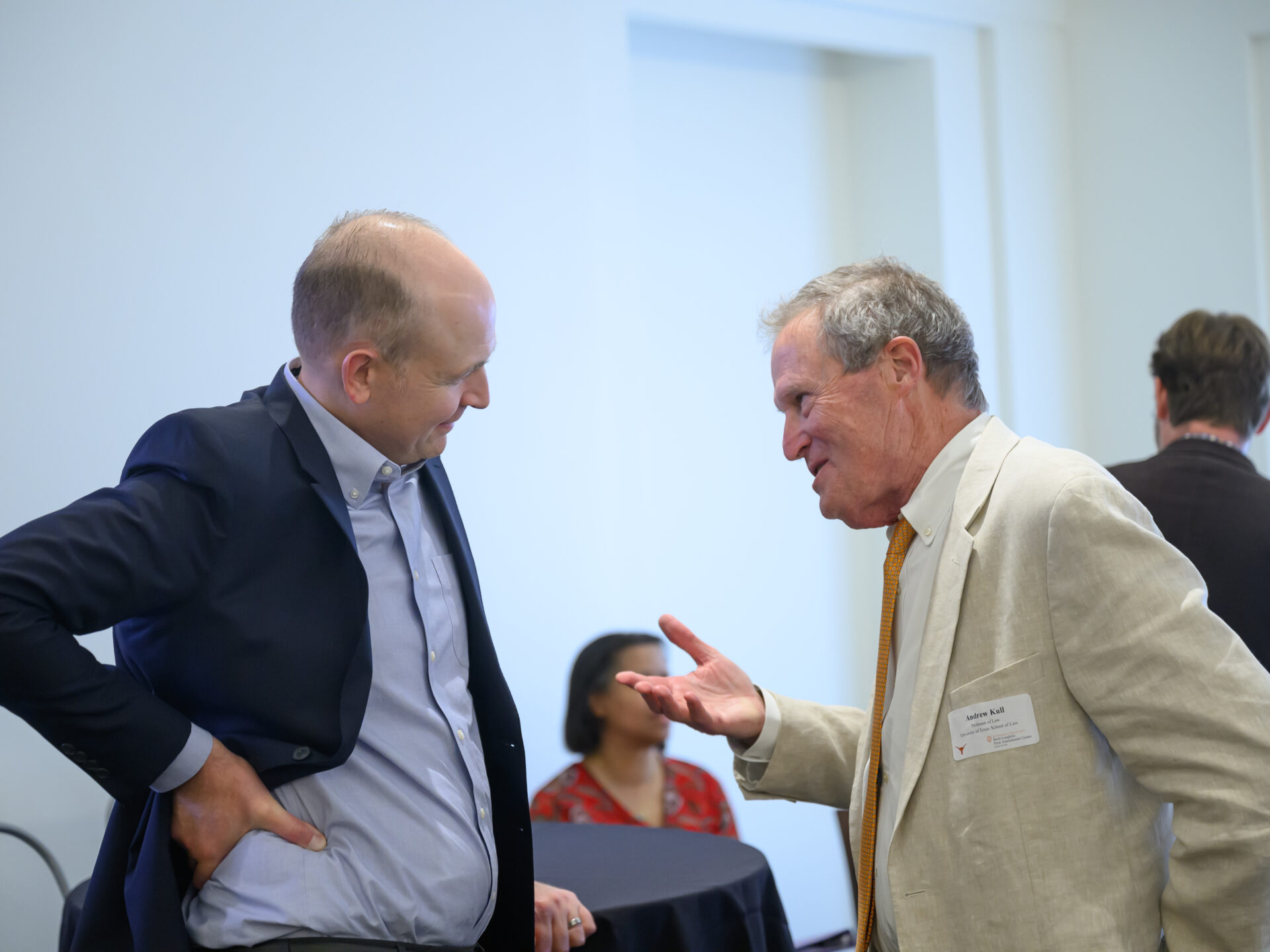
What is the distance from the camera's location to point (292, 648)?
148 centimetres

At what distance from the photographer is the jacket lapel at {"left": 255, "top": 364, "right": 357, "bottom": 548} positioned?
5.04ft

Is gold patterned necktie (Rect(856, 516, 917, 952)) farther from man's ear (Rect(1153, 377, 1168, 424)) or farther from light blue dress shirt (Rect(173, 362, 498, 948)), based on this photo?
man's ear (Rect(1153, 377, 1168, 424))

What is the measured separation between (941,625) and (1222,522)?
1406 mm

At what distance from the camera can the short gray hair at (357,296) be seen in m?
1.58

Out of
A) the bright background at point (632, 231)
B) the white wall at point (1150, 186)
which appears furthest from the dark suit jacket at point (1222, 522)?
the white wall at point (1150, 186)

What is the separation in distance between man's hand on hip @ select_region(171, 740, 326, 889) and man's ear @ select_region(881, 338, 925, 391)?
1.01 metres

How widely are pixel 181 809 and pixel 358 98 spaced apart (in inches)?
93.8

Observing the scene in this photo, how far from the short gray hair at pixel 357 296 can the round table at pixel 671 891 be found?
1.01 metres

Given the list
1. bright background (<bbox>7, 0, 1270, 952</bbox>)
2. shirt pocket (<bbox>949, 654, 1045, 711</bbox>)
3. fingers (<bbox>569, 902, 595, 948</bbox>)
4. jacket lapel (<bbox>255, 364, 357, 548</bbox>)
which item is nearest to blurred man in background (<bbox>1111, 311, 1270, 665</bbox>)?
bright background (<bbox>7, 0, 1270, 952</bbox>)

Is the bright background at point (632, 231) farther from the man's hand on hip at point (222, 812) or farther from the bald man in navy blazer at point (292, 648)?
the man's hand on hip at point (222, 812)

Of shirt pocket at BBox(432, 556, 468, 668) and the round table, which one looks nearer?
shirt pocket at BBox(432, 556, 468, 668)

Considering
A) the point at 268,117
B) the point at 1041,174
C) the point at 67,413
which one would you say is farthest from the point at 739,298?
the point at 67,413

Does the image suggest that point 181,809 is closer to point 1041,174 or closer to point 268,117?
point 268,117

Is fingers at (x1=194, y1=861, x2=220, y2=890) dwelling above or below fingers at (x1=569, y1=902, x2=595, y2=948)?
above
